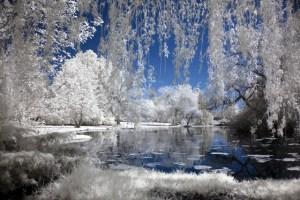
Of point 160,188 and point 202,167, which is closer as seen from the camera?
point 160,188

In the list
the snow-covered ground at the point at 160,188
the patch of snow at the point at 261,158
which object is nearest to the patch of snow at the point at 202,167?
the patch of snow at the point at 261,158

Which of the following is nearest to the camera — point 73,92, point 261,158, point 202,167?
point 202,167

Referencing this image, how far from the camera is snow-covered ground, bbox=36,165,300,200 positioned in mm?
6348

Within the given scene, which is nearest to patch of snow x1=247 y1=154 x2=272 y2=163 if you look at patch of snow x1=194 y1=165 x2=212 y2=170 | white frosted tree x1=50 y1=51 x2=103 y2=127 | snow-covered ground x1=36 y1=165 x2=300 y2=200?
patch of snow x1=194 y1=165 x2=212 y2=170

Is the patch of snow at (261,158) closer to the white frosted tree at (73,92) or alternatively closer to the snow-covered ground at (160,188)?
the snow-covered ground at (160,188)

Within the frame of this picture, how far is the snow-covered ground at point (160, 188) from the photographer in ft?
20.8

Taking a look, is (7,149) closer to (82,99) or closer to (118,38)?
(118,38)

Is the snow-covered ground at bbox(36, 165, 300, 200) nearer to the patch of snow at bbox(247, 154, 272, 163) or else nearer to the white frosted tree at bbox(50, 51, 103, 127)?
the patch of snow at bbox(247, 154, 272, 163)

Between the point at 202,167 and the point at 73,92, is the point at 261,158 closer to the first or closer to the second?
the point at 202,167

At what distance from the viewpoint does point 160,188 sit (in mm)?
7352

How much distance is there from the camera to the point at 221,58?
3141 millimetres

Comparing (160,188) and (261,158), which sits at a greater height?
(261,158)

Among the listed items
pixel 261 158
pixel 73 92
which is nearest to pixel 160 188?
pixel 261 158

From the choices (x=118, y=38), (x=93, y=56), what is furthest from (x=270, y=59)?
(x=93, y=56)
